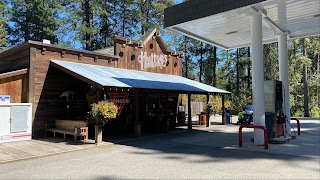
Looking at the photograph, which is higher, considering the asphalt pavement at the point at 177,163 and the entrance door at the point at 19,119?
the entrance door at the point at 19,119

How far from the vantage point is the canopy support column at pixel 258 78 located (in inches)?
372

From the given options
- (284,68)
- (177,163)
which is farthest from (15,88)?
(284,68)

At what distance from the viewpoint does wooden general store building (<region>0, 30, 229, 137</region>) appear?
11.7m

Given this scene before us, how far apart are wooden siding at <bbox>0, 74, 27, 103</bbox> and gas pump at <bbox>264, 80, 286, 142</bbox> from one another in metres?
10.1

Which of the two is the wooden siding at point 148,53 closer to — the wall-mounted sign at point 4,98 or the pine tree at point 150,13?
the wall-mounted sign at point 4,98

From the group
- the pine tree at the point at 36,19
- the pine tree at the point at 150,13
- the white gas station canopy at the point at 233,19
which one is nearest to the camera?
the white gas station canopy at the point at 233,19

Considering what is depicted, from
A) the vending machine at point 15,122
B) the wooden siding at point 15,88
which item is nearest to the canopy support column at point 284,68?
the vending machine at point 15,122

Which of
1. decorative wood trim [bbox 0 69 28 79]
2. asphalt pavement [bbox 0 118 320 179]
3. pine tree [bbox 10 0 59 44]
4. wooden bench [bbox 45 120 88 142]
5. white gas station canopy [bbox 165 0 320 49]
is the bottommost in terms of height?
asphalt pavement [bbox 0 118 320 179]

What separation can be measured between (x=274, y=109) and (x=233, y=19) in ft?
12.4

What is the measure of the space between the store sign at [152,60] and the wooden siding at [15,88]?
6.82 metres

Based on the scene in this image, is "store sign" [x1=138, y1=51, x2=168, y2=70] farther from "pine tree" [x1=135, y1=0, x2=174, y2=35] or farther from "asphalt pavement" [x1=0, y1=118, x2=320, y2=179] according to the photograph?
"pine tree" [x1=135, y1=0, x2=174, y2=35]

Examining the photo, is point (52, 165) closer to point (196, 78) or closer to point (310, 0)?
point (310, 0)

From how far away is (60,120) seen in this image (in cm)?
1228

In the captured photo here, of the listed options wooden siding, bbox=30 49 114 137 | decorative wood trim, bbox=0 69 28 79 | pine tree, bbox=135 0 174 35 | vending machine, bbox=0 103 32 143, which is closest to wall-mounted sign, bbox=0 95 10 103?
vending machine, bbox=0 103 32 143
